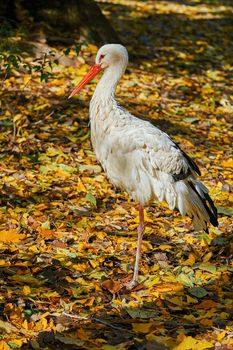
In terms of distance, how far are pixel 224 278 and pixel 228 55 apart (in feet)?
26.1

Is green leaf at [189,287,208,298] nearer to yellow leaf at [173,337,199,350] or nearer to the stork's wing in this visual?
yellow leaf at [173,337,199,350]

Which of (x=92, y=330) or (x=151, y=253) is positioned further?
(x=151, y=253)

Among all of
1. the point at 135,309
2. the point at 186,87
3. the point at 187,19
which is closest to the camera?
the point at 135,309

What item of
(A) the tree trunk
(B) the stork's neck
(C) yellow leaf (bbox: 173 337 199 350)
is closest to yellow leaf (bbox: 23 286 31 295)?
(C) yellow leaf (bbox: 173 337 199 350)

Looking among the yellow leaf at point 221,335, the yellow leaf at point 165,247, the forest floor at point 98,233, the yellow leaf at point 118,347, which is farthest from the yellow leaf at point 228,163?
the yellow leaf at point 118,347

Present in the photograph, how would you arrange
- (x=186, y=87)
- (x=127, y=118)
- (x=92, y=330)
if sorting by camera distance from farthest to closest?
(x=186, y=87)
(x=127, y=118)
(x=92, y=330)

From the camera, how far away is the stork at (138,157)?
5184mm

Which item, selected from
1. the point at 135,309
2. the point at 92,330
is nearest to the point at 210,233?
the point at 135,309

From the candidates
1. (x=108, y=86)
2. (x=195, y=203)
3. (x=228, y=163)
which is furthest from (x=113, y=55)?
(x=228, y=163)

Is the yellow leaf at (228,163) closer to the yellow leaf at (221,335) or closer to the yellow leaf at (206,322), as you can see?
the yellow leaf at (206,322)

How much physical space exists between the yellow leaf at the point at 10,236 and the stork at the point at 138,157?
1.00 m

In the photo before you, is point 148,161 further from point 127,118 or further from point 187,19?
point 187,19

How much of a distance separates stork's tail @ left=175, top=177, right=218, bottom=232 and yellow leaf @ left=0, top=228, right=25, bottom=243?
56.6 inches

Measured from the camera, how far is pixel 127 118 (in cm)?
532
